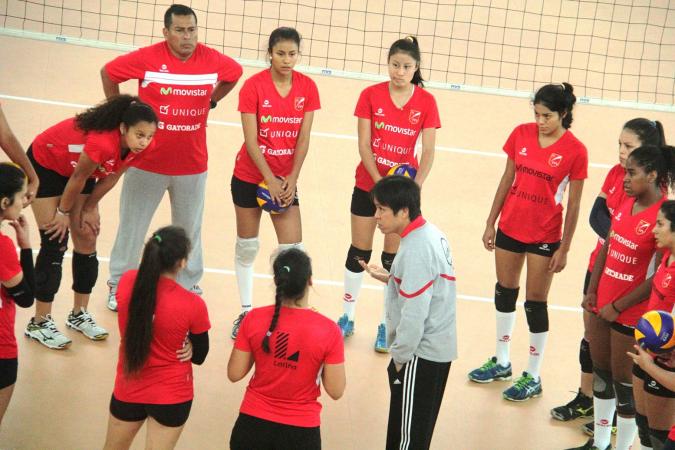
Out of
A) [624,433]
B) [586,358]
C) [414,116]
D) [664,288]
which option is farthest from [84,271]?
[664,288]

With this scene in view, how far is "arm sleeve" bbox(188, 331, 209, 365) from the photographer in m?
4.34

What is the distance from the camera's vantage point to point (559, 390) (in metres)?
6.46

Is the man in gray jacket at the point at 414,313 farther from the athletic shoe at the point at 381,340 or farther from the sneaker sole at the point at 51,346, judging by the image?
the sneaker sole at the point at 51,346

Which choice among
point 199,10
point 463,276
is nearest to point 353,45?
point 199,10

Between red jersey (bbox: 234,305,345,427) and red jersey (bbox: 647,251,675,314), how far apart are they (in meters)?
1.71

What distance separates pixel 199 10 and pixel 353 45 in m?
2.42

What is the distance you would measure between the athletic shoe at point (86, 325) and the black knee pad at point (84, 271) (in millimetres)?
181

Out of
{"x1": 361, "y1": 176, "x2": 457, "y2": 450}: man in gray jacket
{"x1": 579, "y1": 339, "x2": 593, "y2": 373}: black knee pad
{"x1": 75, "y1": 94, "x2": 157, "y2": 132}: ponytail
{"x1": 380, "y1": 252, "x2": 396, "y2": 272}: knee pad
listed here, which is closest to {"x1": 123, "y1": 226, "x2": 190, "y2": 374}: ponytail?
{"x1": 361, "y1": 176, "x2": 457, "y2": 450}: man in gray jacket

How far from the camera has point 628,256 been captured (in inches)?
204

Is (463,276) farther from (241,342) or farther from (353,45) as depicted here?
(353,45)

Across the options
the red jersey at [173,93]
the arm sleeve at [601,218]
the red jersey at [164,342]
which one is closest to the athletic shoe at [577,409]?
the arm sleeve at [601,218]

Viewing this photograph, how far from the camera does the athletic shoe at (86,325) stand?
6422 millimetres

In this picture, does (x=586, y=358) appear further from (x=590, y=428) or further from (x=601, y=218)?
(x=601, y=218)

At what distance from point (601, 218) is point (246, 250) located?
2.42m
